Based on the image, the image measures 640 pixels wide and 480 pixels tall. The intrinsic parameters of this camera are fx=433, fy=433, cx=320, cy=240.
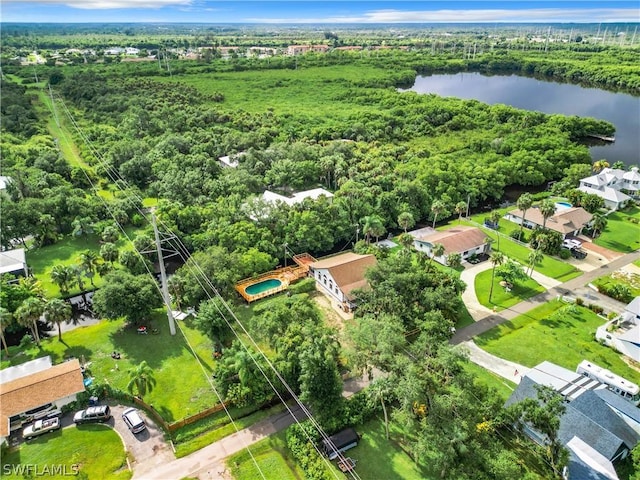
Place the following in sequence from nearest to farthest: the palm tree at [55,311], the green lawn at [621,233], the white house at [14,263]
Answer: the palm tree at [55,311] < the white house at [14,263] < the green lawn at [621,233]

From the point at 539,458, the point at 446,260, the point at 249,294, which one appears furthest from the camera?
the point at 446,260

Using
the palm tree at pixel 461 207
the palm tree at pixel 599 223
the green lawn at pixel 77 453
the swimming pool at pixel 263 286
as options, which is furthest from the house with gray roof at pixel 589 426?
the palm tree at pixel 599 223

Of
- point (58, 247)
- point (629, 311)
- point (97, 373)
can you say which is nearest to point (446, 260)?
point (629, 311)

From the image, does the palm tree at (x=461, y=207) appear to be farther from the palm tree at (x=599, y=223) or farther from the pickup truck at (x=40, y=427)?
the pickup truck at (x=40, y=427)

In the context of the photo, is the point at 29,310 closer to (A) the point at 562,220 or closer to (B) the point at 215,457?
(B) the point at 215,457

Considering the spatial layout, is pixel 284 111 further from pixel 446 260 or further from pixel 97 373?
pixel 97 373

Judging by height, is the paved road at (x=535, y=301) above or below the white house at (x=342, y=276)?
below

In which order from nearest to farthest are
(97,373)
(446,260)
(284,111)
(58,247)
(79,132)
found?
(97,373), (446,260), (58,247), (79,132), (284,111)
